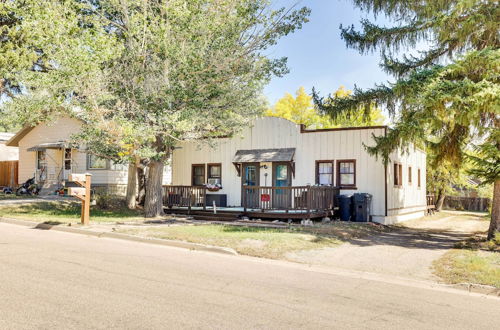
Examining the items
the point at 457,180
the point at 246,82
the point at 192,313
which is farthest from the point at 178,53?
the point at 457,180

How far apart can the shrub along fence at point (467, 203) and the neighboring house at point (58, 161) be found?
25517mm

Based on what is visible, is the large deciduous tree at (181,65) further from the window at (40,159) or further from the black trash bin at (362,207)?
the window at (40,159)

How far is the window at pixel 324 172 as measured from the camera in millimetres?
17906

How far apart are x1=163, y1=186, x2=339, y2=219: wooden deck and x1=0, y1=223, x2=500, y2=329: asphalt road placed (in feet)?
23.0

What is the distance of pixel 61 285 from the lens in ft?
18.8

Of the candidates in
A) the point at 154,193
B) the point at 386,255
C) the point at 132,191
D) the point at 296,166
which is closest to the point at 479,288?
the point at 386,255

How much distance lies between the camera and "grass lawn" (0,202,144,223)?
14.2m

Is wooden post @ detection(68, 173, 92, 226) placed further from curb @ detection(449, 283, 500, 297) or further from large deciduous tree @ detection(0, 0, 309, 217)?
→ curb @ detection(449, 283, 500, 297)

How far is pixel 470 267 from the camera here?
26.8 feet

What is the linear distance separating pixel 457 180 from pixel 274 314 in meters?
29.1

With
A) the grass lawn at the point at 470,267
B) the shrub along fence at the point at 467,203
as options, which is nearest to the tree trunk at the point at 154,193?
the grass lawn at the point at 470,267

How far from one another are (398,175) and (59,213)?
50.4 ft

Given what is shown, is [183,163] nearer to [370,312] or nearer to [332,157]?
[332,157]

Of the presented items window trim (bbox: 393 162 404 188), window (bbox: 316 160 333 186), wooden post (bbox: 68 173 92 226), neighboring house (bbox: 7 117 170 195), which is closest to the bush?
neighboring house (bbox: 7 117 170 195)
